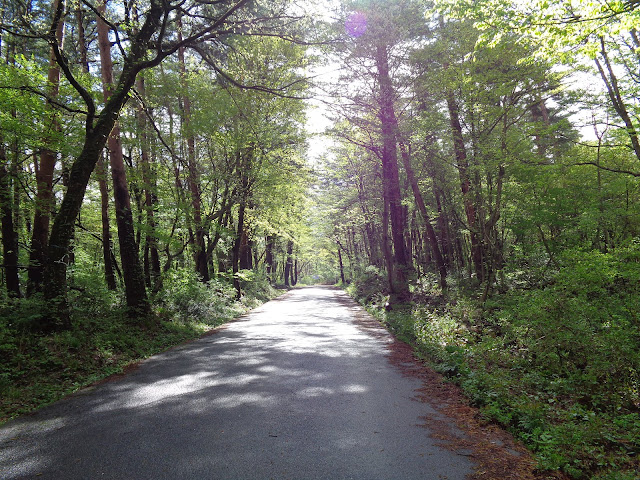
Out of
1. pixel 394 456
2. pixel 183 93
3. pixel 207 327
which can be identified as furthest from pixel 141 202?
pixel 394 456

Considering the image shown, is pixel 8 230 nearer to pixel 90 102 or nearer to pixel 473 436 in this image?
pixel 90 102

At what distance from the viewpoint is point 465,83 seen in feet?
32.4

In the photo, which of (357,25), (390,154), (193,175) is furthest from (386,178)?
(193,175)

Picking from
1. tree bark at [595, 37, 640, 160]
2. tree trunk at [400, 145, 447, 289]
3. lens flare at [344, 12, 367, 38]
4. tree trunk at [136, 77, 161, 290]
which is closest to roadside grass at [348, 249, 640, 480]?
tree bark at [595, 37, 640, 160]

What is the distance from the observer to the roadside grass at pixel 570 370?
3307mm

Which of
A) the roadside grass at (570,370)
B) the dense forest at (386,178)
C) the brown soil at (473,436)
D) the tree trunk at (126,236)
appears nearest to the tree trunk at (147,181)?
the dense forest at (386,178)

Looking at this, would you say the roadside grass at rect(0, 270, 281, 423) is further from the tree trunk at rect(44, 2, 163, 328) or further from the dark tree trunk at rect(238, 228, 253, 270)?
the dark tree trunk at rect(238, 228, 253, 270)

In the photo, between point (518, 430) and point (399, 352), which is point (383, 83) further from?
point (518, 430)

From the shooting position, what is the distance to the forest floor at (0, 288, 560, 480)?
3.16m

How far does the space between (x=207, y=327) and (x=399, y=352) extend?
22.0 ft

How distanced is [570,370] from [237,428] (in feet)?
Result: 15.8

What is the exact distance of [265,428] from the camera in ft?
13.0

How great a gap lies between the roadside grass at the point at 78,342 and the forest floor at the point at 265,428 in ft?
1.84

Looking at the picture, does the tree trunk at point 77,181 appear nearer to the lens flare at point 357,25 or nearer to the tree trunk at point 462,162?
the lens flare at point 357,25
